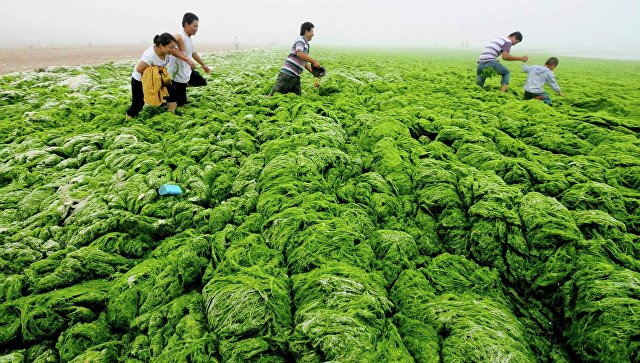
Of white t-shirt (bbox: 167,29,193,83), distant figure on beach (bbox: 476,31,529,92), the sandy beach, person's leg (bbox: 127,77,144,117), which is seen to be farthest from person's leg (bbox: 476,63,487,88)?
the sandy beach

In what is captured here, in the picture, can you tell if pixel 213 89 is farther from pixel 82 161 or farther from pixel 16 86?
pixel 16 86

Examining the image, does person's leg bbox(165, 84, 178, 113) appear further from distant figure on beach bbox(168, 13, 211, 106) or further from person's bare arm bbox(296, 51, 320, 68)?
person's bare arm bbox(296, 51, 320, 68)

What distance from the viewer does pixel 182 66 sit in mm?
6090

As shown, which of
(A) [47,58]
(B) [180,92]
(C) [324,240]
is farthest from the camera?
(A) [47,58]

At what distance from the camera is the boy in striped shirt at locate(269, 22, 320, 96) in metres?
6.64

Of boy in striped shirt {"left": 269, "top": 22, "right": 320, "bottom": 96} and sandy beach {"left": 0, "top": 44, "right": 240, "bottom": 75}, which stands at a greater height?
sandy beach {"left": 0, "top": 44, "right": 240, "bottom": 75}

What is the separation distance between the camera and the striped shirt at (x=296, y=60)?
6762mm

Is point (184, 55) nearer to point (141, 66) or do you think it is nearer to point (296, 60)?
point (141, 66)

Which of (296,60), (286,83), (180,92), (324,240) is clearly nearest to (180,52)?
(180,92)

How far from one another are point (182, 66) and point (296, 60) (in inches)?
101

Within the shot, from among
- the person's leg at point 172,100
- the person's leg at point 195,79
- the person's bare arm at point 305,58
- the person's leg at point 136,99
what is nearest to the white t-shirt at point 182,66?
the person's leg at point 172,100

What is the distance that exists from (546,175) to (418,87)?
17.0 ft

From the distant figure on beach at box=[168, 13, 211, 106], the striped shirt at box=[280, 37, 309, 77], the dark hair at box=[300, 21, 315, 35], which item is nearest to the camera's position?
the distant figure on beach at box=[168, 13, 211, 106]

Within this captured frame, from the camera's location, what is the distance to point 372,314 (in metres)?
Answer: 2.25
